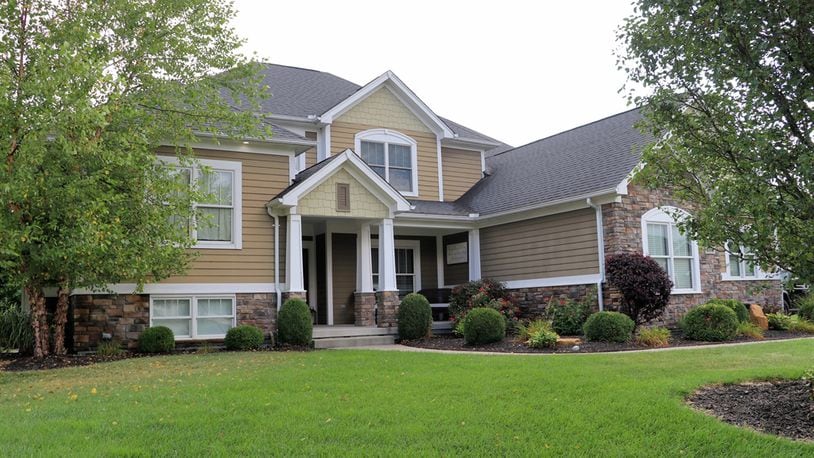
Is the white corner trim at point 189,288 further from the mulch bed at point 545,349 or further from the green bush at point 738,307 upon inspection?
the green bush at point 738,307

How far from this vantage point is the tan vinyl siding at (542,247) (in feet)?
51.0

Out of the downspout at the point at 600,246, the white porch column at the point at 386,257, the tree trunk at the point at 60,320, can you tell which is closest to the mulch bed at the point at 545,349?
the white porch column at the point at 386,257

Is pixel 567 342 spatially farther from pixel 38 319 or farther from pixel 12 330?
pixel 12 330

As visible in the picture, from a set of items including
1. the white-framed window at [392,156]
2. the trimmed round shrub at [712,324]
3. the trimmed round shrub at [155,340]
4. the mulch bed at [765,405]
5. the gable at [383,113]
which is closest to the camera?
the mulch bed at [765,405]

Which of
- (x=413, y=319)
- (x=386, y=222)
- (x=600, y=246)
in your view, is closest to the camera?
Answer: (x=413, y=319)

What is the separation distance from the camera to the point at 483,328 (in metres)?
13.8

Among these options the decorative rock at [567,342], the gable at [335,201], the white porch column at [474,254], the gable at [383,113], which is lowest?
the decorative rock at [567,342]

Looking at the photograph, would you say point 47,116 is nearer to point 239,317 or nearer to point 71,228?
point 71,228

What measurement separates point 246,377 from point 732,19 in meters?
6.78

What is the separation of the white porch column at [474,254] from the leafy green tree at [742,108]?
11446 mm

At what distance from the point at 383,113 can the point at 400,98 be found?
26.1 inches

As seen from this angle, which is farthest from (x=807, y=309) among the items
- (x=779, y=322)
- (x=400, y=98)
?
(x=400, y=98)

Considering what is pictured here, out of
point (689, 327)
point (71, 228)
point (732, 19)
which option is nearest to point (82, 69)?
point (71, 228)

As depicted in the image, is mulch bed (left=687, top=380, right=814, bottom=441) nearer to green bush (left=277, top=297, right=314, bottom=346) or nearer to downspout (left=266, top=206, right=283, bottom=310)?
green bush (left=277, top=297, right=314, bottom=346)
